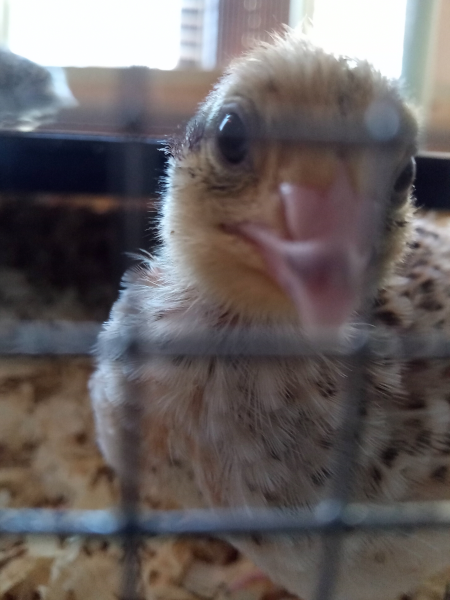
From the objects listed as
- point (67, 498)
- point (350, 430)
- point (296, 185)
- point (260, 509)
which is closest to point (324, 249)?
point (296, 185)

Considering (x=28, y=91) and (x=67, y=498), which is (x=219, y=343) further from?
(x=28, y=91)

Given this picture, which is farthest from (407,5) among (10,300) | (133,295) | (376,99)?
(10,300)

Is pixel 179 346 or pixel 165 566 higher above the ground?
pixel 179 346

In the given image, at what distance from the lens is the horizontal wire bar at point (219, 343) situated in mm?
443

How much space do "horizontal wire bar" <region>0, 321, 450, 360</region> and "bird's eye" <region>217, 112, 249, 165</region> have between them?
0.60 feet

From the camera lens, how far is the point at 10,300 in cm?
128

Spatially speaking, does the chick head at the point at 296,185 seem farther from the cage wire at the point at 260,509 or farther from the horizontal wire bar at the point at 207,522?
the horizontal wire bar at the point at 207,522

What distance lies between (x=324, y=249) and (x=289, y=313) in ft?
0.55

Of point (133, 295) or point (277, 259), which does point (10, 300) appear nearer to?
point (133, 295)

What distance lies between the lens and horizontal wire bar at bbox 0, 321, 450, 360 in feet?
1.45

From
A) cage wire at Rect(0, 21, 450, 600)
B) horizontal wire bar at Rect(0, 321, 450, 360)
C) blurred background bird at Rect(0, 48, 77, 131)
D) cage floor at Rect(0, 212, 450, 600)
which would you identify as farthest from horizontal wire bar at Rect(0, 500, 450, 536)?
blurred background bird at Rect(0, 48, 77, 131)

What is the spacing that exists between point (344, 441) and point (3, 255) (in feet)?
3.31

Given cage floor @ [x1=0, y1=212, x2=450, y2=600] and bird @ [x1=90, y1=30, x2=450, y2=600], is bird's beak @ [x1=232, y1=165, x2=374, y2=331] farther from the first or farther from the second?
cage floor @ [x1=0, y1=212, x2=450, y2=600]

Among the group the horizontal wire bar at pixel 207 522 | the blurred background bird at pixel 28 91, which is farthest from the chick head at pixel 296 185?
the blurred background bird at pixel 28 91
